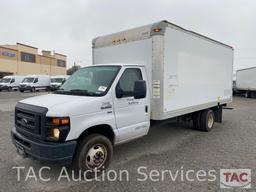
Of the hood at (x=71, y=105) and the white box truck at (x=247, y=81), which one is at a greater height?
the white box truck at (x=247, y=81)

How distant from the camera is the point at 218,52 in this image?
7.39m

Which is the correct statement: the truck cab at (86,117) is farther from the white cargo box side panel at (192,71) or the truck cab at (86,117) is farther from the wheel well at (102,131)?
the white cargo box side panel at (192,71)

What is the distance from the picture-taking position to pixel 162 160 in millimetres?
4660

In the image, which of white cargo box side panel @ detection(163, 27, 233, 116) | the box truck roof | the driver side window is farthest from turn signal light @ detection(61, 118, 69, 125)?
the box truck roof

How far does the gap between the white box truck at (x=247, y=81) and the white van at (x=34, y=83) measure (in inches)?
1081

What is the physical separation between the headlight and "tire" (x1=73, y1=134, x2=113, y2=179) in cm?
46

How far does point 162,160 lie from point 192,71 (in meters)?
2.86

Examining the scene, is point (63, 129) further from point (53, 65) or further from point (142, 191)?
point (53, 65)

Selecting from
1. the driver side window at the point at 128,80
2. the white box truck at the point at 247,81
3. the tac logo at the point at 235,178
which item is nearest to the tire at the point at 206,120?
the tac logo at the point at 235,178

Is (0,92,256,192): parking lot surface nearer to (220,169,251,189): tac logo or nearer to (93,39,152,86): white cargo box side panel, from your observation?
(220,169,251,189): tac logo

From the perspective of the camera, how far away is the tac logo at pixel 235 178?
3.61 metres

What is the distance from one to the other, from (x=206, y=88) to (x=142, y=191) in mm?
4585

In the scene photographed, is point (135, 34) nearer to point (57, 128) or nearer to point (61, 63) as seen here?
point (57, 128)

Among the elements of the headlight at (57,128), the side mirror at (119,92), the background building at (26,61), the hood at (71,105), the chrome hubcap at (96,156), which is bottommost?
the chrome hubcap at (96,156)
